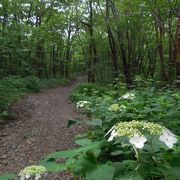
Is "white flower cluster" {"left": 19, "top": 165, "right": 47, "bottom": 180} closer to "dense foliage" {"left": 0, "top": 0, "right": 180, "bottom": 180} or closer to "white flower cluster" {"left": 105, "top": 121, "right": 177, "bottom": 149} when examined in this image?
"dense foliage" {"left": 0, "top": 0, "right": 180, "bottom": 180}

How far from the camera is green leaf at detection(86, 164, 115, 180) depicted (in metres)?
1.62

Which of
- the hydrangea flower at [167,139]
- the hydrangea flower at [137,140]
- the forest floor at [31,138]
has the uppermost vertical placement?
the hydrangea flower at [137,140]

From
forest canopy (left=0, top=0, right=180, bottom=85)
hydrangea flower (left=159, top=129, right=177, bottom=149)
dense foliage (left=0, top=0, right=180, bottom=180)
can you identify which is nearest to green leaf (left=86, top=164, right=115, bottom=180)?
dense foliage (left=0, top=0, right=180, bottom=180)

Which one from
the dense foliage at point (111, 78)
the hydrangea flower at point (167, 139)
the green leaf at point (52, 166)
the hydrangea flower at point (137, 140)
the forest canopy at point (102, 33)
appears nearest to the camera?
the hydrangea flower at point (137, 140)

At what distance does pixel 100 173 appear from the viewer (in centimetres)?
165

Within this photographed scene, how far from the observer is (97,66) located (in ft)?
64.7

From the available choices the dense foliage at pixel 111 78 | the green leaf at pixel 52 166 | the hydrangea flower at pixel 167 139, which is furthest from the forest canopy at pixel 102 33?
the hydrangea flower at pixel 167 139

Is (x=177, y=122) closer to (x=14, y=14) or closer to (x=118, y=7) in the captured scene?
(x=118, y=7)

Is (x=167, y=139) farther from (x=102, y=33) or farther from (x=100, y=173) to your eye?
(x=102, y=33)

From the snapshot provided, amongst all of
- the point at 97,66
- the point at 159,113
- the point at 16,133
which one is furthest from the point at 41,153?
the point at 97,66

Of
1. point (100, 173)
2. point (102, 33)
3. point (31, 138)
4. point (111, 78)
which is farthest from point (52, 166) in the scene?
point (102, 33)

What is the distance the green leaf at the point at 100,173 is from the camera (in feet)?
5.31

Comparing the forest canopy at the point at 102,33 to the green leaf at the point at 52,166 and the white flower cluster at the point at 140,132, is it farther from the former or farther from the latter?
the white flower cluster at the point at 140,132

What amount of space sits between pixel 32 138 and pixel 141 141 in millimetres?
5145
